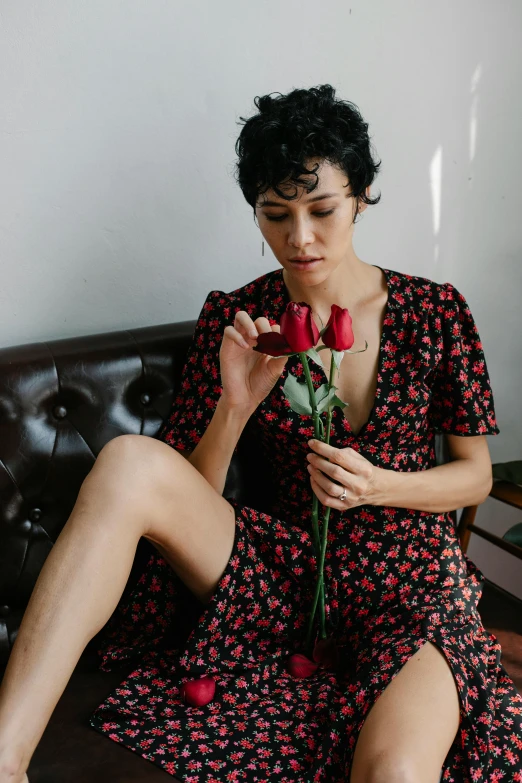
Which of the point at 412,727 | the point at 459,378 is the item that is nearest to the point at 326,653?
the point at 412,727

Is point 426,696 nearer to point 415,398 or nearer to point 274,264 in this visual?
point 415,398

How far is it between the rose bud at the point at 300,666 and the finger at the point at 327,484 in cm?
32

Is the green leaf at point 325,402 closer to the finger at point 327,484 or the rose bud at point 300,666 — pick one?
the finger at point 327,484

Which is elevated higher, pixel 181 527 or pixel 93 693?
pixel 181 527

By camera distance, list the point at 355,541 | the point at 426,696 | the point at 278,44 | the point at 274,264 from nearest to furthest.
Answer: the point at 426,696, the point at 355,541, the point at 278,44, the point at 274,264

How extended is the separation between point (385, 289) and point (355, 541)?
0.49 meters

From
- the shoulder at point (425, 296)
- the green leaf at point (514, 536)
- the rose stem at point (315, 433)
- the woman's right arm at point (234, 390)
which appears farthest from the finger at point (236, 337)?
the green leaf at point (514, 536)

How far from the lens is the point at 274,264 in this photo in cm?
178

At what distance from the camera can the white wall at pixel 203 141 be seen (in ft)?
4.72

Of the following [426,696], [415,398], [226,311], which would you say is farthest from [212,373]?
[426,696]

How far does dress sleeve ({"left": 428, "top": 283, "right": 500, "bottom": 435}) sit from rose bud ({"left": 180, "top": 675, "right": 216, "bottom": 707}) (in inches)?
25.2

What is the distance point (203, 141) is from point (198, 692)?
1.07 metres

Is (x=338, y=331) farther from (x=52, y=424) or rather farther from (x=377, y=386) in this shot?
(x=52, y=424)

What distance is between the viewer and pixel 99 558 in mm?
1088
